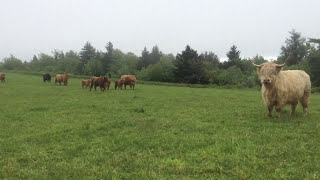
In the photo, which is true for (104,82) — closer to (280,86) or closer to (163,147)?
(280,86)

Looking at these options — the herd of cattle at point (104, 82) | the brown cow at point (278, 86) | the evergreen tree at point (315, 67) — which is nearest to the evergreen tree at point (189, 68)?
the evergreen tree at point (315, 67)

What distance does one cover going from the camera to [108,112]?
16688 millimetres

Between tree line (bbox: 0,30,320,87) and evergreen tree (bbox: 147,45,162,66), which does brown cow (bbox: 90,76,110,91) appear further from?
evergreen tree (bbox: 147,45,162,66)

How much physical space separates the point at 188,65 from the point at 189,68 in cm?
64

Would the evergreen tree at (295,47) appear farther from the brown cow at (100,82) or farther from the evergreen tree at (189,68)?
the brown cow at (100,82)

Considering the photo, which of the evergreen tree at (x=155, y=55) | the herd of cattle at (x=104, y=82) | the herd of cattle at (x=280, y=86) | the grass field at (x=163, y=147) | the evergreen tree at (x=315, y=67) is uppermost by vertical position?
the evergreen tree at (x=155, y=55)

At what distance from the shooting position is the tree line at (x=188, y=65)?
6531cm

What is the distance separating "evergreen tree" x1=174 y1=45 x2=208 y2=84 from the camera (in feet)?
222

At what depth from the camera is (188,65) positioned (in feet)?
223

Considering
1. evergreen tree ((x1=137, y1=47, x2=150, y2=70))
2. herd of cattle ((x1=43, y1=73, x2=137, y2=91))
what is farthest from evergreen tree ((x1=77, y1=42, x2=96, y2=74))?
herd of cattle ((x1=43, y1=73, x2=137, y2=91))

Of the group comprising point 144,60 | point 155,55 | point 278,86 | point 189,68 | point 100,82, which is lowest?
point 100,82

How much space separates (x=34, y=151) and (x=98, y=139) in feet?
6.21

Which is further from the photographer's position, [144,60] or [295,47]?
[144,60]

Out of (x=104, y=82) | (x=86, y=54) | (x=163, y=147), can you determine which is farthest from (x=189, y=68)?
(x=163, y=147)
